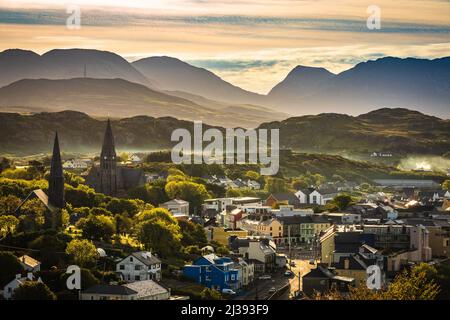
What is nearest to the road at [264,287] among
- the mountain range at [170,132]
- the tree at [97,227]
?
the tree at [97,227]

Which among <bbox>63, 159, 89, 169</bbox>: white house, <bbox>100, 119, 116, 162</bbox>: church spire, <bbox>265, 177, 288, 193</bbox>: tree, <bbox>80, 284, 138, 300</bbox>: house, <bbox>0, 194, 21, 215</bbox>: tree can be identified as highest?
<bbox>100, 119, 116, 162</bbox>: church spire

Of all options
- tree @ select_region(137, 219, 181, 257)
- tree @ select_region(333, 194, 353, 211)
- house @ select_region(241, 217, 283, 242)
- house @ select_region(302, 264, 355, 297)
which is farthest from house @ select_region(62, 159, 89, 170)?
house @ select_region(302, 264, 355, 297)

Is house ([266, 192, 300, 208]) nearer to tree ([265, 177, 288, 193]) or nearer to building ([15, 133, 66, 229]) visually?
tree ([265, 177, 288, 193])

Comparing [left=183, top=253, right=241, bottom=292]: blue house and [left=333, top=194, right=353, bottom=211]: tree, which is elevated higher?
[left=183, top=253, right=241, bottom=292]: blue house

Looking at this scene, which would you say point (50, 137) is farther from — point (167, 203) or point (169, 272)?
point (169, 272)

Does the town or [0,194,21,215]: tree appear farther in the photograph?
[0,194,21,215]: tree

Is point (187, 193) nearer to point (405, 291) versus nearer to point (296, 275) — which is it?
point (296, 275)
